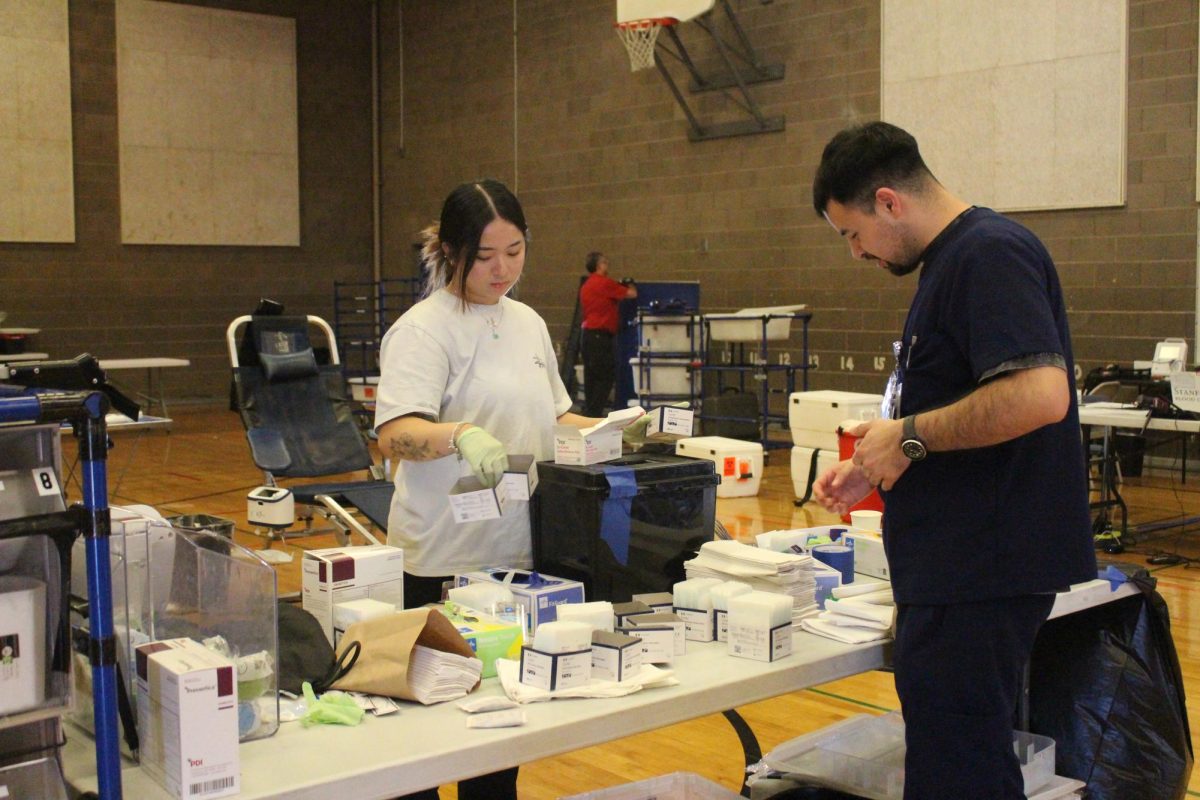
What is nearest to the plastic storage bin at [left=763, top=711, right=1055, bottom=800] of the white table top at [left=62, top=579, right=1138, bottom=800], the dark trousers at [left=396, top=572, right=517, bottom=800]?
the white table top at [left=62, top=579, right=1138, bottom=800]

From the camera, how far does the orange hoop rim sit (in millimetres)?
9559

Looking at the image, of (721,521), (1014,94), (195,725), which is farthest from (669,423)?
(1014,94)

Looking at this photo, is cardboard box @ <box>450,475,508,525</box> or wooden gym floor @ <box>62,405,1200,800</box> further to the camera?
wooden gym floor @ <box>62,405,1200,800</box>

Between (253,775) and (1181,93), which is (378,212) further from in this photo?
(253,775)

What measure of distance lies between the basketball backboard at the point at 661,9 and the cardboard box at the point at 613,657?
318 inches

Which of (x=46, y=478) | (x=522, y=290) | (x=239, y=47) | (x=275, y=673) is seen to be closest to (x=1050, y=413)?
(x=275, y=673)

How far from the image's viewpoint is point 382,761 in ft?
4.66

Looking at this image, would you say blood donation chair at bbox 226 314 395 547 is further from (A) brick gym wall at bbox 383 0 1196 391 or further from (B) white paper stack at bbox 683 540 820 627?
(A) brick gym wall at bbox 383 0 1196 391

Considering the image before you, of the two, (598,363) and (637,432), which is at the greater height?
(637,432)

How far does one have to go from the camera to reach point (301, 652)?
1.71 m

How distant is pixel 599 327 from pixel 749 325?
164 cm

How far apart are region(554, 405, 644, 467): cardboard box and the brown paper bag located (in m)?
0.50

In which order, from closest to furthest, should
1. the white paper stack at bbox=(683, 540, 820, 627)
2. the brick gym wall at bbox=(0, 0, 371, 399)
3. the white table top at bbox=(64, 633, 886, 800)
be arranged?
the white table top at bbox=(64, 633, 886, 800)
the white paper stack at bbox=(683, 540, 820, 627)
the brick gym wall at bbox=(0, 0, 371, 399)

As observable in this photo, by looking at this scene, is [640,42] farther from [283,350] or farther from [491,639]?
[491,639]
